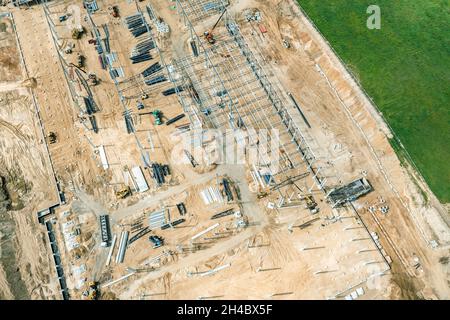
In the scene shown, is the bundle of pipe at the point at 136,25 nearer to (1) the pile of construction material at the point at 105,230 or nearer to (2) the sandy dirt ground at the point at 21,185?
(2) the sandy dirt ground at the point at 21,185

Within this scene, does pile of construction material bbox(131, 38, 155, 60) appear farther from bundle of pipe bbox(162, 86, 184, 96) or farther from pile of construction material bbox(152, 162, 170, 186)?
pile of construction material bbox(152, 162, 170, 186)

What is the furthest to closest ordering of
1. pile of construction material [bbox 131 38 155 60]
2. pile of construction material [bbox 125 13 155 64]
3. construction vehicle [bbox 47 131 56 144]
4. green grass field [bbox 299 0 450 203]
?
pile of construction material [bbox 131 38 155 60] → pile of construction material [bbox 125 13 155 64] → construction vehicle [bbox 47 131 56 144] → green grass field [bbox 299 0 450 203]

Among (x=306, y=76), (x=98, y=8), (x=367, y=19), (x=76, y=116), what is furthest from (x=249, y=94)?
(x=98, y=8)

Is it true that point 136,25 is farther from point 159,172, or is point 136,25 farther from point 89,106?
point 159,172

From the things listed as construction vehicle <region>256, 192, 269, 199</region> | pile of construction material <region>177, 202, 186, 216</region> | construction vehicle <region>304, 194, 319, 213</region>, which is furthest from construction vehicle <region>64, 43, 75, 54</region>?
construction vehicle <region>304, 194, 319, 213</region>

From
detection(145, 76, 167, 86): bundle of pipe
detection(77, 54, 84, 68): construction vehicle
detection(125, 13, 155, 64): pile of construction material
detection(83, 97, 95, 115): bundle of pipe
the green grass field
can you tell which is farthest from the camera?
detection(125, 13, 155, 64): pile of construction material

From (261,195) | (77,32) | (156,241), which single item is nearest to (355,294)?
(261,195)

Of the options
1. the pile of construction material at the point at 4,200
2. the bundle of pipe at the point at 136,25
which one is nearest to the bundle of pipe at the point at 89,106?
the bundle of pipe at the point at 136,25
